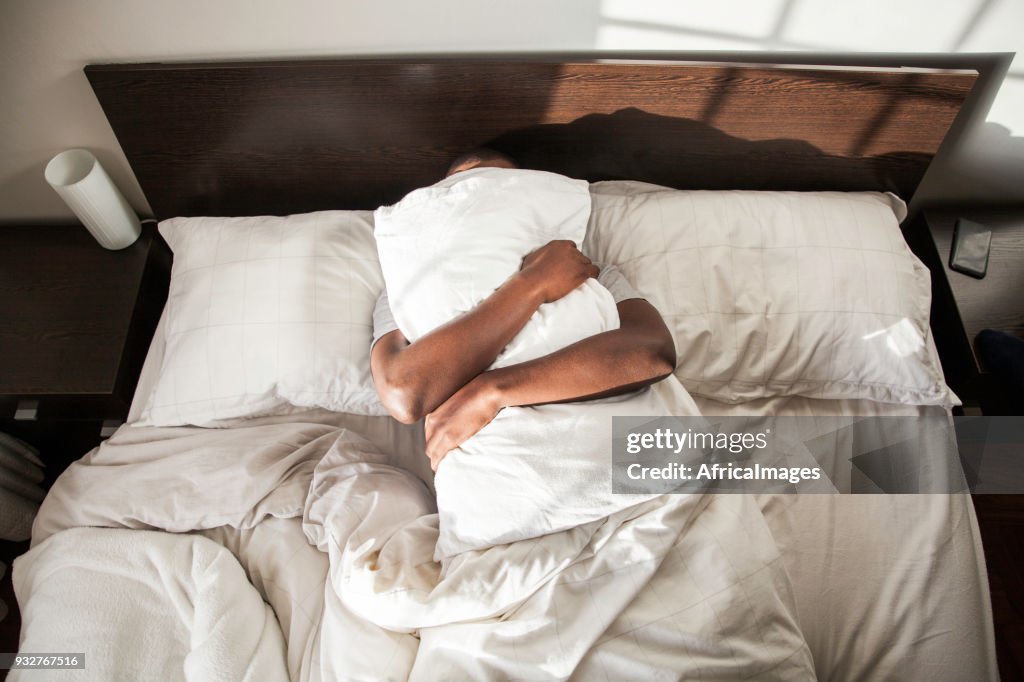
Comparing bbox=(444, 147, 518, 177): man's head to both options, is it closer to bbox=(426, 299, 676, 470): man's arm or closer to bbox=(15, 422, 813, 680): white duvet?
bbox=(426, 299, 676, 470): man's arm

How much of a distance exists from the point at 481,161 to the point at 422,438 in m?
0.61

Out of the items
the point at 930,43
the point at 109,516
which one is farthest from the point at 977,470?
the point at 109,516

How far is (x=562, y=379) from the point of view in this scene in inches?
43.7

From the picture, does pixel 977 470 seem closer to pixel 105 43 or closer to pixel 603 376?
pixel 603 376

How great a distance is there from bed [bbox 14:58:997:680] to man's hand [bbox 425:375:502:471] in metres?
0.14

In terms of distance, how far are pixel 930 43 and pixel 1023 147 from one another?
410 mm

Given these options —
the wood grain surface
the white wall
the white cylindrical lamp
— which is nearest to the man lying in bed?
the white wall

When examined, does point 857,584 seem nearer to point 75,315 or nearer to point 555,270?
point 555,270

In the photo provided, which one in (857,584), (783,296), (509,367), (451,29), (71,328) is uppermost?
(451,29)

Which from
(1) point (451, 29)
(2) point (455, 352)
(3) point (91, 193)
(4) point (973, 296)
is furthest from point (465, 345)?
(4) point (973, 296)

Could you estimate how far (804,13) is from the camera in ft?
4.23

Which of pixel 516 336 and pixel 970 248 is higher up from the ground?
pixel 970 248

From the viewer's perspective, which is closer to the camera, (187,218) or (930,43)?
(930,43)

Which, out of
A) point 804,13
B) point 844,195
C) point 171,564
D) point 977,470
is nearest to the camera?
point 171,564
